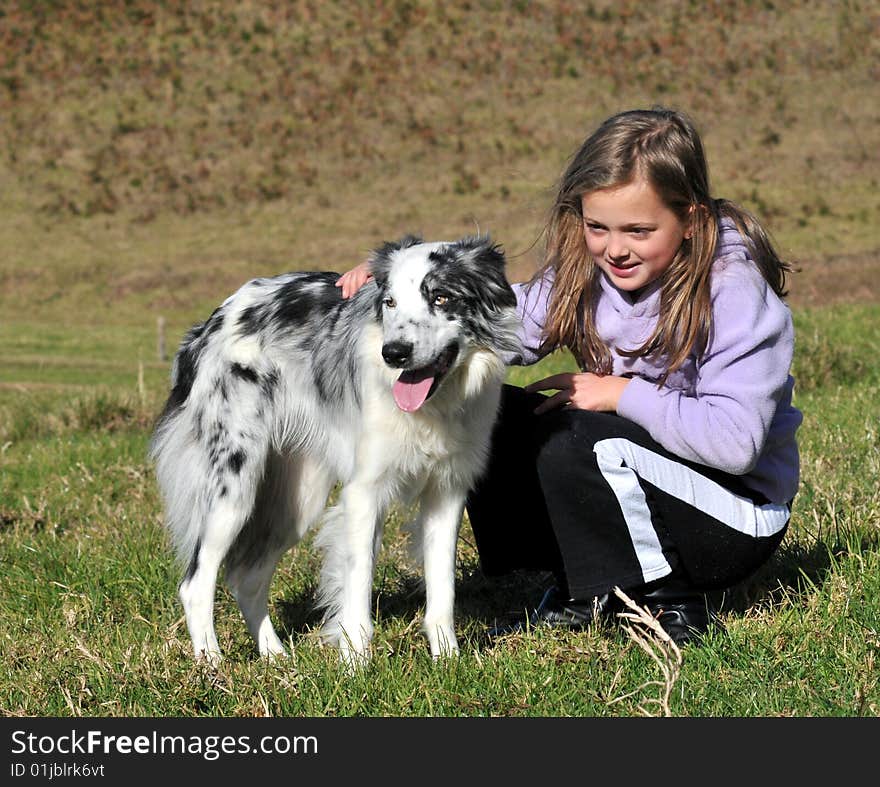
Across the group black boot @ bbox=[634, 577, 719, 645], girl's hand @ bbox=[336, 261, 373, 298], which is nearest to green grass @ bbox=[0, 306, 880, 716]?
black boot @ bbox=[634, 577, 719, 645]

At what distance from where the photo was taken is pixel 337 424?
4113mm

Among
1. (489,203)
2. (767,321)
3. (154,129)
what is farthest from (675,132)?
(154,129)

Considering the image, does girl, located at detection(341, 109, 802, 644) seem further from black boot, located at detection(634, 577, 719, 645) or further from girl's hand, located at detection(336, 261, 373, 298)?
girl's hand, located at detection(336, 261, 373, 298)

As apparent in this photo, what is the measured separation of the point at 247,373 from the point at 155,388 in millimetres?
6148

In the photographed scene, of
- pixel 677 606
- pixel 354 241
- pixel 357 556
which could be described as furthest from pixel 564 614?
pixel 354 241

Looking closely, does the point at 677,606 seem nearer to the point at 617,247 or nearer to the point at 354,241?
the point at 617,247

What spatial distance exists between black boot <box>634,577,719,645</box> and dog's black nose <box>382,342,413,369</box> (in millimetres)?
1140

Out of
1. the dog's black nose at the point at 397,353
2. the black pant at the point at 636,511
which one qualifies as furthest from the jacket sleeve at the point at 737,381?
the dog's black nose at the point at 397,353

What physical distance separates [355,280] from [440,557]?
104cm

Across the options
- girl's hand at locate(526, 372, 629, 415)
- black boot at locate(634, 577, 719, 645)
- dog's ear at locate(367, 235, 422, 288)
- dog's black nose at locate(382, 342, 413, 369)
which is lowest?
black boot at locate(634, 577, 719, 645)

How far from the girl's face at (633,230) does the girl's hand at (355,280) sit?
836mm

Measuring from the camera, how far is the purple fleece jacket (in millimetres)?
3537

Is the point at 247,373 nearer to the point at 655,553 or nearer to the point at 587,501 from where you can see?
the point at 587,501

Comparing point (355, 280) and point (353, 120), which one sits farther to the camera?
point (353, 120)
